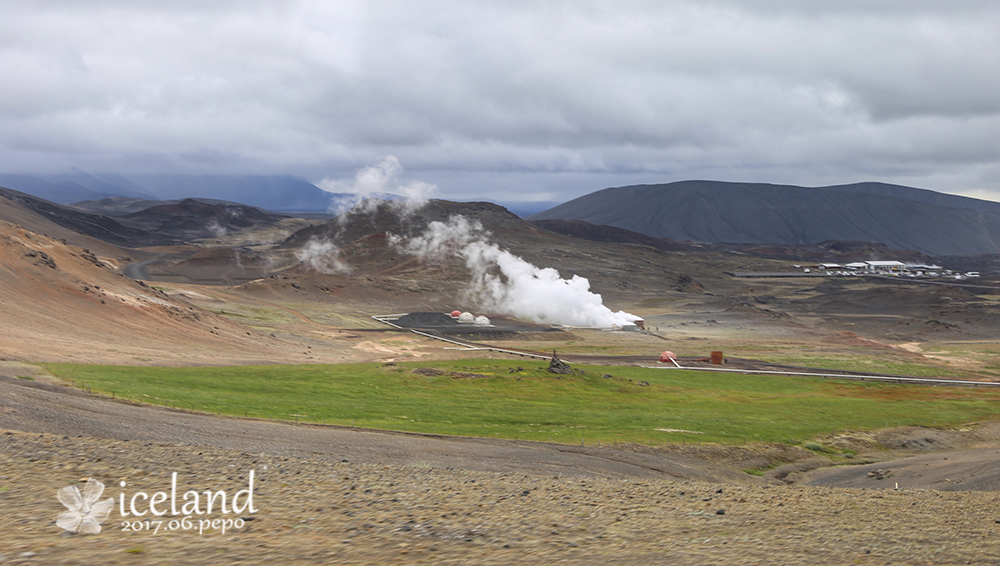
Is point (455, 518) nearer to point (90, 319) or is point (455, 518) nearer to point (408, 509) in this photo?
point (408, 509)

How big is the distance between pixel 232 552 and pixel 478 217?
6829 inches

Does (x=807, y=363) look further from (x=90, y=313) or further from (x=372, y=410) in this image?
(x=90, y=313)

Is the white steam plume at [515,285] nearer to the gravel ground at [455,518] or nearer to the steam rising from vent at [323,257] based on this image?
the steam rising from vent at [323,257]

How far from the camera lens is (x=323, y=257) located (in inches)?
6245

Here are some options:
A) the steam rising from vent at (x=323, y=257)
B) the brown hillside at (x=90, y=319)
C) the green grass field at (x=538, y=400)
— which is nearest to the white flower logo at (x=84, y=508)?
the green grass field at (x=538, y=400)

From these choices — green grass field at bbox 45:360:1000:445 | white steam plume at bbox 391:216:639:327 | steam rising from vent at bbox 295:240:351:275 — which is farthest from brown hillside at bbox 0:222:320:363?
steam rising from vent at bbox 295:240:351:275


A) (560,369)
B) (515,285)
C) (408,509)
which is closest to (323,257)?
(515,285)

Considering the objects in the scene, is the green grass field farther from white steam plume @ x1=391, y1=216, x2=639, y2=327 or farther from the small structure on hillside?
white steam plume @ x1=391, y1=216, x2=639, y2=327

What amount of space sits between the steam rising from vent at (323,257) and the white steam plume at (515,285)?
1465cm

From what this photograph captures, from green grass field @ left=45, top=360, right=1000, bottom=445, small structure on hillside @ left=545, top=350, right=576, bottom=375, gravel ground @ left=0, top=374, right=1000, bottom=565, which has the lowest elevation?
green grass field @ left=45, top=360, right=1000, bottom=445

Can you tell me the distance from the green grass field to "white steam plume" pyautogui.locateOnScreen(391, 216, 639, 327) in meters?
47.2

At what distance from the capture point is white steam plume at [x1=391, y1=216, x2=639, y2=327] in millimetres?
96250

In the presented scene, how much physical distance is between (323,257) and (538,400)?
434 feet

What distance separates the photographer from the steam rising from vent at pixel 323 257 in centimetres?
14825
